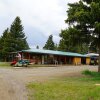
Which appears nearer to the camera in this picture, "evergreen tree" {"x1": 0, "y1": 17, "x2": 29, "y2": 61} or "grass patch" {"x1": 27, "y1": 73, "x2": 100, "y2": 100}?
"grass patch" {"x1": 27, "y1": 73, "x2": 100, "y2": 100}

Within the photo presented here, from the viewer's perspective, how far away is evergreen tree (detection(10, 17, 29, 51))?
71.9 meters

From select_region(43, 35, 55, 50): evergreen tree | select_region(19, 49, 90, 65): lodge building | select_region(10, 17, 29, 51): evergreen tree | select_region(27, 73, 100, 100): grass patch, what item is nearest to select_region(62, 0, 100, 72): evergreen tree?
select_region(27, 73, 100, 100): grass patch

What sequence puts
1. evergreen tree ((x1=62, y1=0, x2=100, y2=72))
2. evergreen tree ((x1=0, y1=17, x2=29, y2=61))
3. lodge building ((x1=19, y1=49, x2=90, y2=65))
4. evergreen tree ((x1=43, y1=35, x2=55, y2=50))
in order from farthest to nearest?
evergreen tree ((x1=43, y1=35, x2=55, y2=50))
evergreen tree ((x1=0, y1=17, x2=29, y2=61))
lodge building ((x1=19, y1=49, x2=90, y2=65))
evergreen tree ((x1=62, y1=0, x2=100, y2=72))

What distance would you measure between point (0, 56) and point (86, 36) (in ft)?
180

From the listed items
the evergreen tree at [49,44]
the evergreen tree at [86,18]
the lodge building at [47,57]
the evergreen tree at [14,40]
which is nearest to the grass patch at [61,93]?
the evergreen tree at [86,18]

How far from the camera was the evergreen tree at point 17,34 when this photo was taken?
71875 mm

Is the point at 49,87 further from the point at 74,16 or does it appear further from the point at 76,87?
the point at 74,16

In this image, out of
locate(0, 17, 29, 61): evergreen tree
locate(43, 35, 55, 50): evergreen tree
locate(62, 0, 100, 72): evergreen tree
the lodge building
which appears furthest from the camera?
locate(43, 35, 55, 50): evergreen tree

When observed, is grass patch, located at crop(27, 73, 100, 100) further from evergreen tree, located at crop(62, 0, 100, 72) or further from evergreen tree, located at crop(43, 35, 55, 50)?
evergreen tree, located at crop(43, 35, 55, 50)

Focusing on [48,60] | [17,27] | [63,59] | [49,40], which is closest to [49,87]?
[48,60]

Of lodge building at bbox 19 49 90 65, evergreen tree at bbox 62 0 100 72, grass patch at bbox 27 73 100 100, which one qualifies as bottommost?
grass patch at bbox 27 73 100 100

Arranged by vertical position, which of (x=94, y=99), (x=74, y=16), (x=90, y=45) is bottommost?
(x=94, y=99)

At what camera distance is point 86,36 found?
31.2 metres

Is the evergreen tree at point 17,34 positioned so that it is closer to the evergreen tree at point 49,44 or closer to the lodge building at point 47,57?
the lodge building at point 47,57
